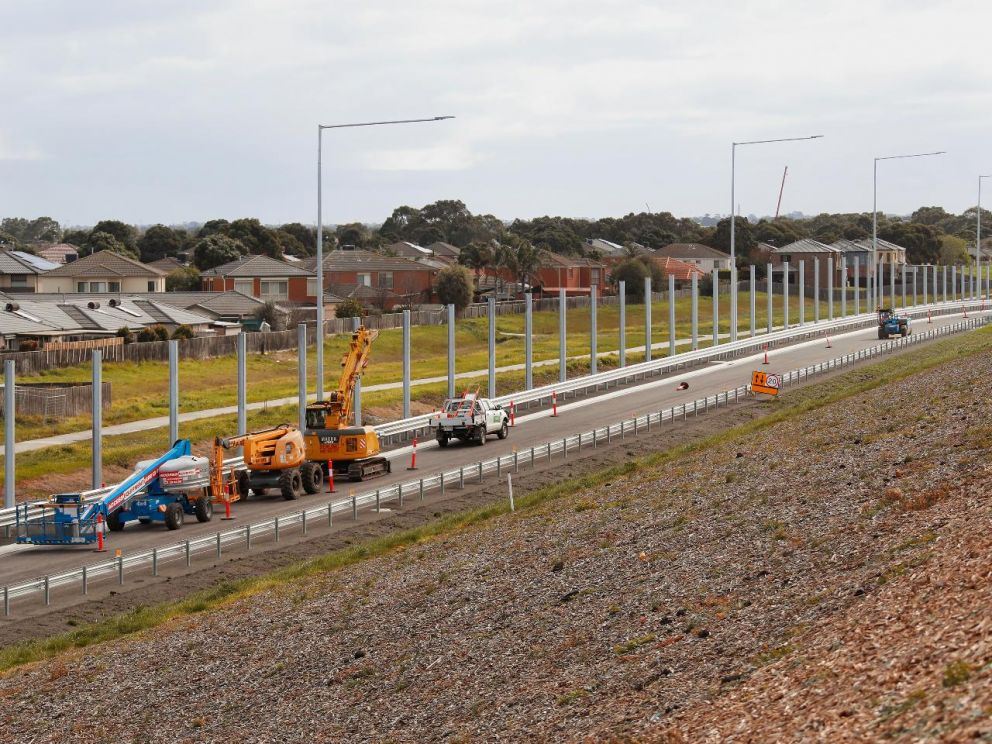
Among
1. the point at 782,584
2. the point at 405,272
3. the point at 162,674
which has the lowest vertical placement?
the point at 162,674

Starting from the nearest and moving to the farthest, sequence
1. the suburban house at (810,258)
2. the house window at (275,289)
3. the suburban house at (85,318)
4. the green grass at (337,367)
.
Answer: the green grass at (337,367)
the suburban house at (85,318)
the house window at (275,289)
the suburban house at (810,258)

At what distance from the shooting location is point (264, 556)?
32.6 metres

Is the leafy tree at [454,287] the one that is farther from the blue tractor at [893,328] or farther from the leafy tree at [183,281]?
the blue tractor at [893,328]

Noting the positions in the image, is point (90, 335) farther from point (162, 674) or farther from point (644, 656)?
point (644, 656)

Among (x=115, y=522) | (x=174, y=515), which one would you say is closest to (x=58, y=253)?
(x=115, y=522)

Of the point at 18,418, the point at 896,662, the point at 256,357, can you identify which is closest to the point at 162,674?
the point at 896,662

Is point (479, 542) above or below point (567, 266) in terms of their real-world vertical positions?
below

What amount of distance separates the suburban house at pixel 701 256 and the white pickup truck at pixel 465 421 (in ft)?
437

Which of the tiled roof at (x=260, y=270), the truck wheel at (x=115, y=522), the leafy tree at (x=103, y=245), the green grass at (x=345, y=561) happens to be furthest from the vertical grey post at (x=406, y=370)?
the leafy tree at (x=103, y=245)

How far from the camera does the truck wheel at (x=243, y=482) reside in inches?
1607

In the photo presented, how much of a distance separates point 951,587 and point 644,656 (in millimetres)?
4105

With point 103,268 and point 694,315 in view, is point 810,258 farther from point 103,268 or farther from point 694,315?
point 103,268

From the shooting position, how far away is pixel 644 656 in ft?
60.8

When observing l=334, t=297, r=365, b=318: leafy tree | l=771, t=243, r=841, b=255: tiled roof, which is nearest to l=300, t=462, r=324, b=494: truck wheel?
l=334, t=297, r=365, b=318: leafy tree
